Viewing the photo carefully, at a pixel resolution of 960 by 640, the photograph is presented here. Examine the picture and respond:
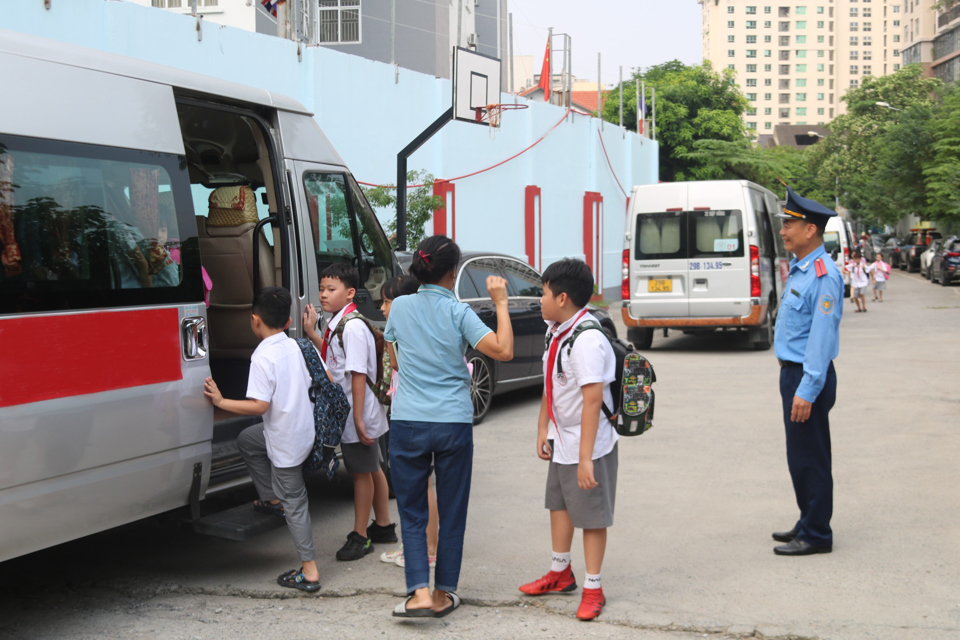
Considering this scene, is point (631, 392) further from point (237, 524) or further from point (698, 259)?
point (698, 259)

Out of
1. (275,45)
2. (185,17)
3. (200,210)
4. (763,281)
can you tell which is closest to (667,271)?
(763,281)

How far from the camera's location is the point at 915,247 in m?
43.0

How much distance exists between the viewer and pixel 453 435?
4258 millimetres

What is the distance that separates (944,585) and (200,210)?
17.0ft

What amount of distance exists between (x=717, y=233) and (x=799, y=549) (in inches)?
394

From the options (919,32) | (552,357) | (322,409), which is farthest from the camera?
(919,32)

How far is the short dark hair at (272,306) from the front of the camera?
478cm

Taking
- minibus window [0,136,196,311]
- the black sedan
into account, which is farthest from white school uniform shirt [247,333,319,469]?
the black sedan

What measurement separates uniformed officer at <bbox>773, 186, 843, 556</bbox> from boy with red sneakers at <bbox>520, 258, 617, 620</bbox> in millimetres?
1302

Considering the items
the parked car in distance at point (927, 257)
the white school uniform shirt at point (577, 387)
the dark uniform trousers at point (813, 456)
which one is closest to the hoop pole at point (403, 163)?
the dark uniform trousers at point (813, 456)

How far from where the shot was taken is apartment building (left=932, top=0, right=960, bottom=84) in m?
81.5

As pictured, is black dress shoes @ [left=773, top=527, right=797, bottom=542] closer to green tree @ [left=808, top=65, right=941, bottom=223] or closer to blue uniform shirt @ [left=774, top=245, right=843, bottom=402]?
blue uniform shirt @ [left=774, top=245, right=843, bottom=402]

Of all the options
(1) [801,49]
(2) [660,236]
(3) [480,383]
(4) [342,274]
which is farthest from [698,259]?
(1) [801,49]

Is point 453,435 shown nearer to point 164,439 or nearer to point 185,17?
Answer: point 164,439
